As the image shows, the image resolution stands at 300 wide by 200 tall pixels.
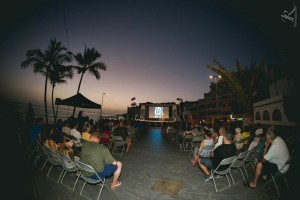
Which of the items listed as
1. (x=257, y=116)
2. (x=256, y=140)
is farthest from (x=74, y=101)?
(x=257, y=116)

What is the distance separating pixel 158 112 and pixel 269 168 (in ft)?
95.2

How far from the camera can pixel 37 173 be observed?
482 cm

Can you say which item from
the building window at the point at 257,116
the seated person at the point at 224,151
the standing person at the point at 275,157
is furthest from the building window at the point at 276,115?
the seated person at the point at 224,151

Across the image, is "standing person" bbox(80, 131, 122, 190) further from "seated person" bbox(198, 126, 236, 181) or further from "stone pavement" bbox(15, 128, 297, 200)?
"seated person" bbox(198, 126, 236, 181)

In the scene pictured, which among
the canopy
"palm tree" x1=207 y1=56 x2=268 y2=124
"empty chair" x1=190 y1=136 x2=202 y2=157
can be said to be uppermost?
"palm tree" x1=207 y1=56 x2=268 y2=124

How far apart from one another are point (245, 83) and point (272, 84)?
636 centimetres

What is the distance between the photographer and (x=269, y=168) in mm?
4215

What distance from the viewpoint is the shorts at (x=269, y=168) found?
4.13 m

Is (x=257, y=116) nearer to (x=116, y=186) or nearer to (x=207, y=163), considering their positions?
(x=207, y=163)

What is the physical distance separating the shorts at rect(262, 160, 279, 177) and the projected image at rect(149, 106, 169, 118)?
28473mm

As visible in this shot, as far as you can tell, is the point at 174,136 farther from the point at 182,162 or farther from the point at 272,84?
the point at 272,84

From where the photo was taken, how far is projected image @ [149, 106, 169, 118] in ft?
108

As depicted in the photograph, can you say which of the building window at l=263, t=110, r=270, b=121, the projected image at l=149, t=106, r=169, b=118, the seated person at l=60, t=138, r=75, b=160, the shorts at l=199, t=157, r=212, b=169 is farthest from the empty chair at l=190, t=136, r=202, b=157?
the projected image at l=149, t=106, r=169, b=118

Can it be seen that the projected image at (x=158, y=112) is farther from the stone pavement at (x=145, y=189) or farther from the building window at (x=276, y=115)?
the stone pavement at (x=145, y=189)
